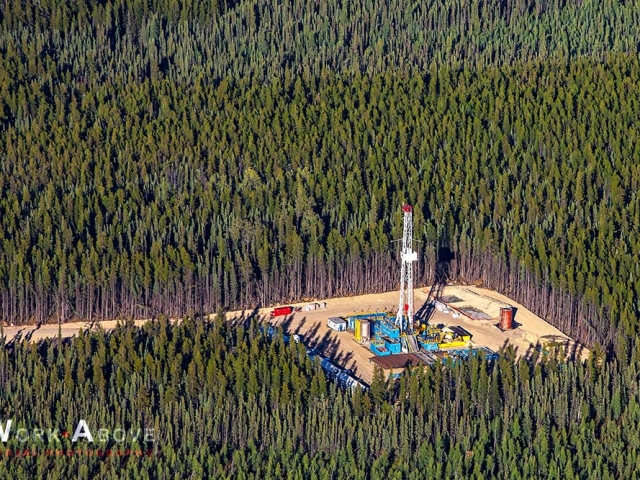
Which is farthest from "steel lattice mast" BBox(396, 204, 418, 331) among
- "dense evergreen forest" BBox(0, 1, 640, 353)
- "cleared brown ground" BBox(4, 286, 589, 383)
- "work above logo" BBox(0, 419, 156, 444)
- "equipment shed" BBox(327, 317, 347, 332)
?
"work above logo" BBox(0, 419, 156, 444)

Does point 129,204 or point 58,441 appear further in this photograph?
point 129,204

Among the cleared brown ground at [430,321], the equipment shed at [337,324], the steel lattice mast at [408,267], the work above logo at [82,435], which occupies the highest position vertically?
the steel lattice mast at [408,267]

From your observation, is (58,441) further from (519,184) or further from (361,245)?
(519,184)

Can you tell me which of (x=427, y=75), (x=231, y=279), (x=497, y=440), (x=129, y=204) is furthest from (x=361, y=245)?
(x=427, y=75)

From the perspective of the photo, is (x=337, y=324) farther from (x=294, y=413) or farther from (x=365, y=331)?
(x=294, y=413)

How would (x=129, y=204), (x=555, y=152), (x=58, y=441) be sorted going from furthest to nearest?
(x=555, y=152)
(x=129, y=204)
(x=58, y=441)

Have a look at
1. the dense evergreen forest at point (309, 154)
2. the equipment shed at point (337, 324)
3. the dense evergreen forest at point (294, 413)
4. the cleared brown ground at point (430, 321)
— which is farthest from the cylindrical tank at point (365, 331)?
the dense evergreen forest at point (309, 154)

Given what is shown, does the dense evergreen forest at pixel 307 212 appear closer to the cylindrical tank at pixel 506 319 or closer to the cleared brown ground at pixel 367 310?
the cleared brown ground at pixel 367 310

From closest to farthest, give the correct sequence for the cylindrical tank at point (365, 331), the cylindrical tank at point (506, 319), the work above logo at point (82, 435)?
the work above logo at point (82, 435)
the cylindrical tank at point (365, 331)
the cylindrical tank at point (506, 319)
